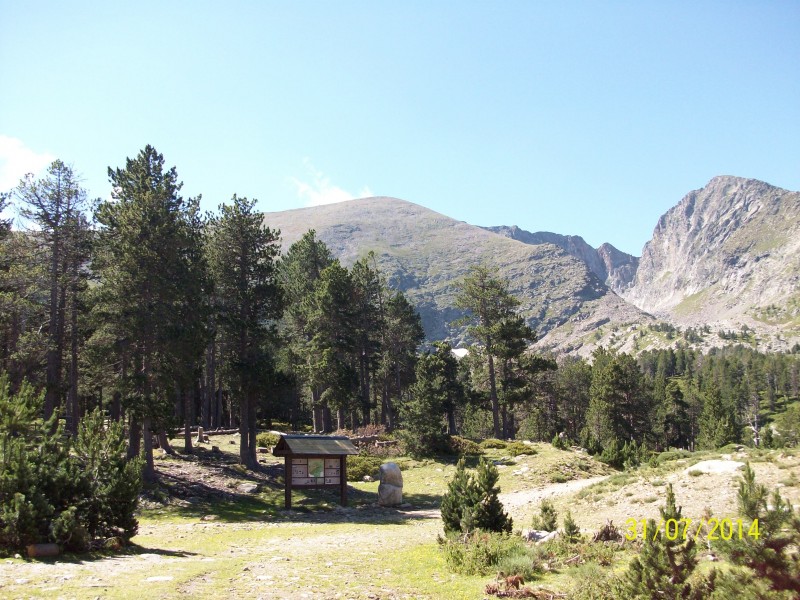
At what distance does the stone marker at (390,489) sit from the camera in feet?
91.0

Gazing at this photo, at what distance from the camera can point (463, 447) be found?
41281 mm

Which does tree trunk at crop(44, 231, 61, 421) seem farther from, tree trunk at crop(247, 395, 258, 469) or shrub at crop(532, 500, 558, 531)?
shrub at crop(532, 500, 558, 531)

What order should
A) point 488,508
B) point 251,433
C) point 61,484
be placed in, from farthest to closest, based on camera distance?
point 251,433
point 488,508
point 61,484

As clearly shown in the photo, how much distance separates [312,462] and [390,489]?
13.4ft

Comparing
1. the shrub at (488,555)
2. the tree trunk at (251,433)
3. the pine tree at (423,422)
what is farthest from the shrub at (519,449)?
the shrub at (488,555)

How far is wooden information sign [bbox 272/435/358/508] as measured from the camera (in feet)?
88.6

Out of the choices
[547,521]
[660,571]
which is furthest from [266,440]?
[660,571]

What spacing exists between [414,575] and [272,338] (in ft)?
75.1

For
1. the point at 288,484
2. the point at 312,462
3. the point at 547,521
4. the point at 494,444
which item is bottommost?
the point at 494,444

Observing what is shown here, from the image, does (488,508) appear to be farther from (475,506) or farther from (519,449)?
(519,449)

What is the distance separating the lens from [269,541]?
1822 cm

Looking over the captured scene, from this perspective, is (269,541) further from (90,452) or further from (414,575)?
(414,575)

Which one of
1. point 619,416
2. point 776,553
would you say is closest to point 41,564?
point 776,553

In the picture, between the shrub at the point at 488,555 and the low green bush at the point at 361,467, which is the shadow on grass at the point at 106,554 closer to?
the shrub at the point at 488,555
